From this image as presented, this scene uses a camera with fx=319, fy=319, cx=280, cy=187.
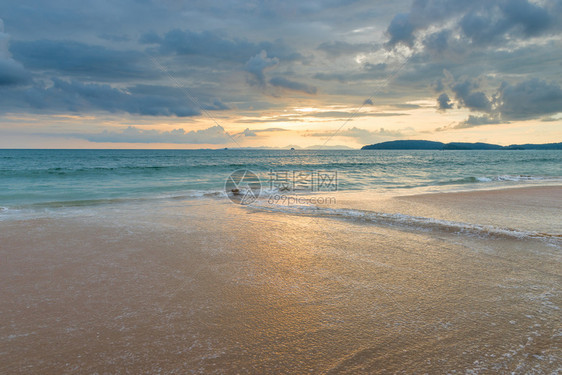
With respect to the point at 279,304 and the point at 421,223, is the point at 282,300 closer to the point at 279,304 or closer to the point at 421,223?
the point at 279,304

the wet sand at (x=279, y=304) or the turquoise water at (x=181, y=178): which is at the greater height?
the turquoise water at (x=181, y=178)

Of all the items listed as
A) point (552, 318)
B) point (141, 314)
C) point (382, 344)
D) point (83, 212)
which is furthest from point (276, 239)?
point (83, 212)

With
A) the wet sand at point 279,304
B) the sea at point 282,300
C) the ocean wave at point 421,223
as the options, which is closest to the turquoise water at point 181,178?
the ocean wave at point 421,223

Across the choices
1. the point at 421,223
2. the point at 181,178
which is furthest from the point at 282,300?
the point at 181,178

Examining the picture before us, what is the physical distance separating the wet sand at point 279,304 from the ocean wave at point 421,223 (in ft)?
1.14

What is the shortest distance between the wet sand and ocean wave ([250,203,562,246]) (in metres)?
0.35

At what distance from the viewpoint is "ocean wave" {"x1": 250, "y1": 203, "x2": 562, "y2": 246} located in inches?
239

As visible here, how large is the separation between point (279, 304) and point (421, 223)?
5.06 meters

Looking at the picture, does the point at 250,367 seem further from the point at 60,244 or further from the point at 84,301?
the point at 60,244

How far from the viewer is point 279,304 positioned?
3.42 m

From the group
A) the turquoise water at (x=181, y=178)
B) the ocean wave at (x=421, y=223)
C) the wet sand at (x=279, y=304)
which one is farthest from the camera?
the turquoise water at (x=181, y=178)

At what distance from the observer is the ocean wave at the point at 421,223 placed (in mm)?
6059

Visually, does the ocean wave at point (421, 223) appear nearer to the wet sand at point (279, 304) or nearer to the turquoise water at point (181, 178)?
the wet sand at point (279, 304)

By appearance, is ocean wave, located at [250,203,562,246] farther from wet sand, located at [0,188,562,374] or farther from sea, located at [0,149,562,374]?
wet sand, located at [0,188,562,374]
